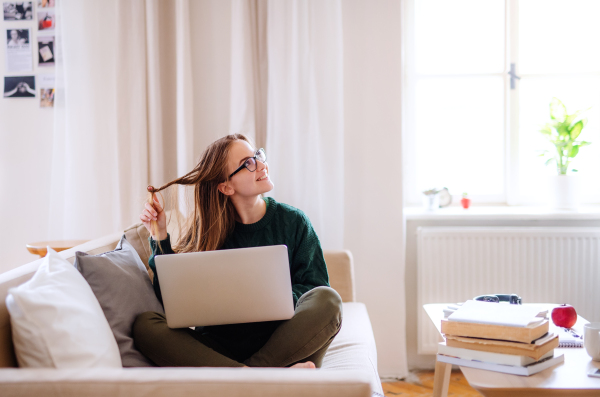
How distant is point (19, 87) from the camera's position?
2.72 m

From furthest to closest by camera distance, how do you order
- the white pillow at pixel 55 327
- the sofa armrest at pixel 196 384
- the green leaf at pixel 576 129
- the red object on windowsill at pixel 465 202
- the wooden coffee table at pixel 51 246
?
the red object on windowsill at pixel 465 202 < the green leaf at pixel 576 129 < the wooden coffee table at pixel 51 246 < the white pillow at pixel 55 327 < the sofa armrest at pixel 196 384

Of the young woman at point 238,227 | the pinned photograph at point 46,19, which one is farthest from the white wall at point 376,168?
the pinned photograph at point 46,19

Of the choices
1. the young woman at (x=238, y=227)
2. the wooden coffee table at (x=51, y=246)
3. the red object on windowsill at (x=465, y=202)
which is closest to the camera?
the young woman at (x=238, y=227)

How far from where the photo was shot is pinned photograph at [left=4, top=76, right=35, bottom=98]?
271 centimetres

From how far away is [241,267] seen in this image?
4.09 ft

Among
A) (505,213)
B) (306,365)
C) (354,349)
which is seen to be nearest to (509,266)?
(505,213)

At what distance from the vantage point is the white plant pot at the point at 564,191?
2.53 meters

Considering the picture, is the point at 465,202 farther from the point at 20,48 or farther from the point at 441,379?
the point at 20,48

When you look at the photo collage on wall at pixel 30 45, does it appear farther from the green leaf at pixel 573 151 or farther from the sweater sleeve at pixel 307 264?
the green leaf at pixel 573 151

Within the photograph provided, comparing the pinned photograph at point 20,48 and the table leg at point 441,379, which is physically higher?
the pinned photograph at point 20,48

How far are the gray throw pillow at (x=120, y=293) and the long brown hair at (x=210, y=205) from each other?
225 millimetres

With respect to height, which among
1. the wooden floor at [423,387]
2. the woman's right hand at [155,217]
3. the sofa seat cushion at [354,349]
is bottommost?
the wooden floor at [423,387]

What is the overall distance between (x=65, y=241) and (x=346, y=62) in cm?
154

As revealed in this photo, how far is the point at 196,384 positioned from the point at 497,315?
754 mm
